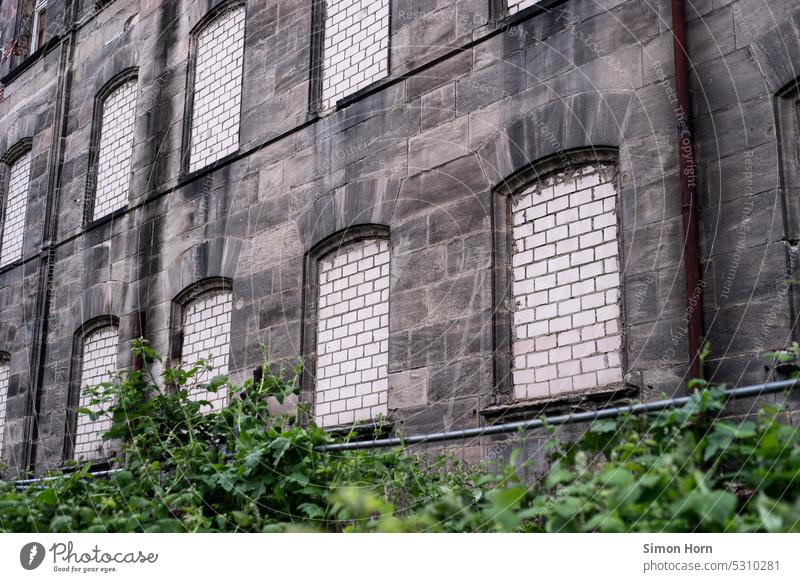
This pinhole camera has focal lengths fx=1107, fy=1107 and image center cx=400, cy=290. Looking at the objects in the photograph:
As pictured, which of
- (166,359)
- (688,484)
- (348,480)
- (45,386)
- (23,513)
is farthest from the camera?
(45,386)

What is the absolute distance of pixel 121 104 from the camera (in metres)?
18.2

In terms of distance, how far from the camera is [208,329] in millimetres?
15062

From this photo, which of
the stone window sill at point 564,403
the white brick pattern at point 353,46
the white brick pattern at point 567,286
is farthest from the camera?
the white brick pattern at point 353,46

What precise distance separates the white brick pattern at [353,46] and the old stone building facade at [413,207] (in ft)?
0.13

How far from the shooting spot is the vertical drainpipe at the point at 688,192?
9305 mm

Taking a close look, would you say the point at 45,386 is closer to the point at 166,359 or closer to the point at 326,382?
the point at 166,359

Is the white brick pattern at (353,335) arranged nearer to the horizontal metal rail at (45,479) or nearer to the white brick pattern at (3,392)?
the horizontal metal rail at (45,479)

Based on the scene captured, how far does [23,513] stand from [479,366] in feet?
15.3

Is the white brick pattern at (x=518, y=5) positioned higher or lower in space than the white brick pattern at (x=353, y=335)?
higher

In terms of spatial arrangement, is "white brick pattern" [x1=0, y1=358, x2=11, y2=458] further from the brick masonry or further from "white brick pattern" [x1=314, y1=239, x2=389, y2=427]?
"white brick pattern" [x1=314, y1=239, x2=389, y2=427]

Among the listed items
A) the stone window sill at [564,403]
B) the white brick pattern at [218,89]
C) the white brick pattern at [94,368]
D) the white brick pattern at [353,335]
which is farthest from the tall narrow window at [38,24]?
the stone window sill at [564,403]

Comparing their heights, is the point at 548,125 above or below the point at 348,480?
above

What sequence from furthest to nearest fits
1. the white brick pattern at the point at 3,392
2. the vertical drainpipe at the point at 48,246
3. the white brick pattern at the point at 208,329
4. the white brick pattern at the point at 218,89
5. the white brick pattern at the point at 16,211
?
the white brick pattern at the point at 16,211 < the white brick pattern at the point at 3,392 < the vertical drainpipe at the point at 48,246 < the white brick pattern at the point at 218,89 < the white brick pattern at the point at 208,329

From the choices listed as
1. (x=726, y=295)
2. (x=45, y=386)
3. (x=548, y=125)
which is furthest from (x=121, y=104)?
(x=726, y=295)
